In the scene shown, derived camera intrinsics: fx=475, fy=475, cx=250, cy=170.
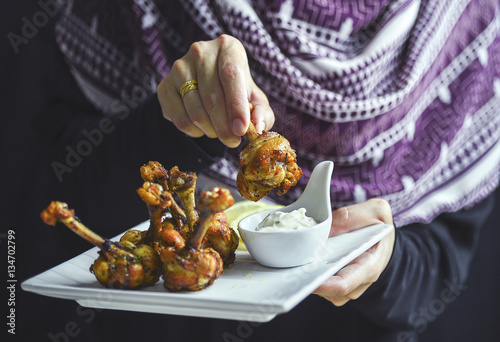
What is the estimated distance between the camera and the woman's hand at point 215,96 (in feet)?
2.35

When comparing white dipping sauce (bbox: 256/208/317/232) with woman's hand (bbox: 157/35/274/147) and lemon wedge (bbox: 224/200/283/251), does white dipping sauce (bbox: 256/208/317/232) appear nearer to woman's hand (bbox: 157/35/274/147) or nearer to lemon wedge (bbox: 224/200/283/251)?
woman's hand (bbox: 157/35/274/147)

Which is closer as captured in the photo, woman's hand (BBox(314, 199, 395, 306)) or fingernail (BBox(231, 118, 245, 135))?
fingernail (BBox(231, 118, 245, 135))

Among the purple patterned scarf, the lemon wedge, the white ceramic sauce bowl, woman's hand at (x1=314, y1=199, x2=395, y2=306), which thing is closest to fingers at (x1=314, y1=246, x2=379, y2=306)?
woman's hand at (x1=314, y1=199, x2=395, y2=306)

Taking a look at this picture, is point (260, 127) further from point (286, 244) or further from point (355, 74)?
point (355, 74)

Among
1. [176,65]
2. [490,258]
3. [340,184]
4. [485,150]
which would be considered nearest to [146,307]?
[176,65]

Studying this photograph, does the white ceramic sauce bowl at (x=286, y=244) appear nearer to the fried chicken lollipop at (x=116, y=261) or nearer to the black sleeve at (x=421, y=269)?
the fried chicken lollipop at (x=116, y=261)

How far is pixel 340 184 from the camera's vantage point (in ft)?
4.07

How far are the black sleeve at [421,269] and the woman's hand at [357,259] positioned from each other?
0.34 feet

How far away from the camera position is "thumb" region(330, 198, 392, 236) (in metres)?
0.85

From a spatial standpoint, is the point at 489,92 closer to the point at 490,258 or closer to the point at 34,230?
the point at 490,258

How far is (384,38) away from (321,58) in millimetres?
169

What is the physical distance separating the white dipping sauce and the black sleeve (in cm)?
39

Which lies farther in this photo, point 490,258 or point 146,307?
point 490,258

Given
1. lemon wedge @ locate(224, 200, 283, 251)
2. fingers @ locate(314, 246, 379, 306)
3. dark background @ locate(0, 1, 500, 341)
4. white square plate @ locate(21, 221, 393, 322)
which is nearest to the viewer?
white square plate @ locate(21, 221, 393, 322)
